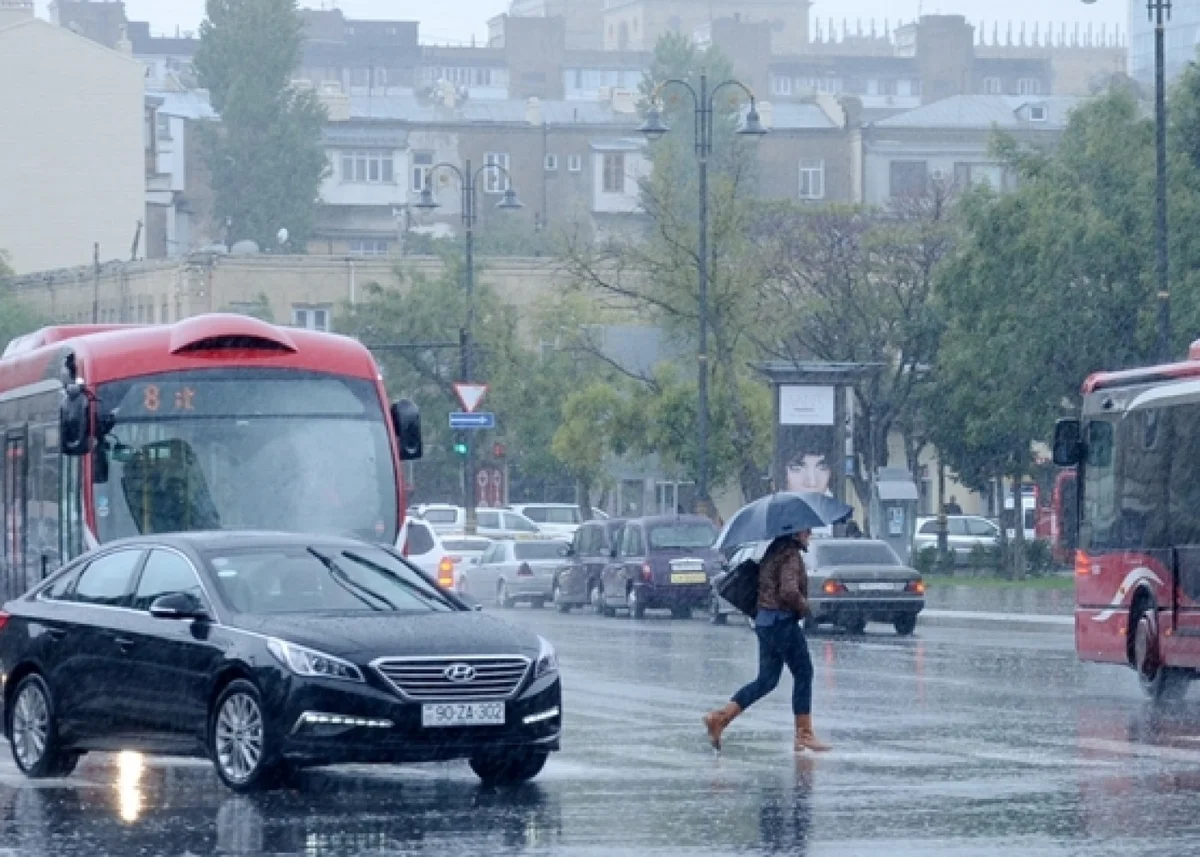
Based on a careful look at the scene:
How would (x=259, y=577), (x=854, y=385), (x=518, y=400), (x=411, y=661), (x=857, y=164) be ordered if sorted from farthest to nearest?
1. (x=857, y=164)
2. (x=518, y=400)
3. (x=854, y=385)
4. (x=259, y=577)
5. (x=411, y=661)

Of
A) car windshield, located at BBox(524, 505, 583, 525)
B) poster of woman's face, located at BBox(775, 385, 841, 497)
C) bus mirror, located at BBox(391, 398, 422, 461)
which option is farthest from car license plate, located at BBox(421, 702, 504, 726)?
car windshield, located at BBox(524, 505, 583, 525)

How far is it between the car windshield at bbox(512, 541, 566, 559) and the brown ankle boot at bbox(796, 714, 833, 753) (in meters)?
34.0

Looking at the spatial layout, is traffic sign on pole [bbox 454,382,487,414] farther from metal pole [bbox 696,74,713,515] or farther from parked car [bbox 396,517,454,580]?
parked car [bbox 396,517,454,580]

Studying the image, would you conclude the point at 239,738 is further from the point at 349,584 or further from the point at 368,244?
the point at 368,244

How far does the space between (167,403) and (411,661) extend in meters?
6.47

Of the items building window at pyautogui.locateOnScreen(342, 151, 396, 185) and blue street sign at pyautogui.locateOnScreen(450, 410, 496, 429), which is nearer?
blue street sign at pyautogui.locateOnScreen(450, 410, 496, 429)

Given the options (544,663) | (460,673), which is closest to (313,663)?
(460,673)

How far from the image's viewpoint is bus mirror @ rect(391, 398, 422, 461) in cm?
2095

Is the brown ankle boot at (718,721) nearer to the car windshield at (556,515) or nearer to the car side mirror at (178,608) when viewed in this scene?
the car side mirror at (178,608)

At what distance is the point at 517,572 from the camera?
170 feet

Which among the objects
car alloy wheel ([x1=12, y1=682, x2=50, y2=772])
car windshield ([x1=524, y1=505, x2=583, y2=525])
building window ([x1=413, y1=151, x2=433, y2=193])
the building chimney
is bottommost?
car windshield ([x1=524, y1=505, x2=583, y2=525])

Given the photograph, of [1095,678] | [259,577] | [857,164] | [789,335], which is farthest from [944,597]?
[857,164]

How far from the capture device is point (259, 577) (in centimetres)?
1619

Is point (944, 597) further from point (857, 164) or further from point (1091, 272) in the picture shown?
point (857, 164)
